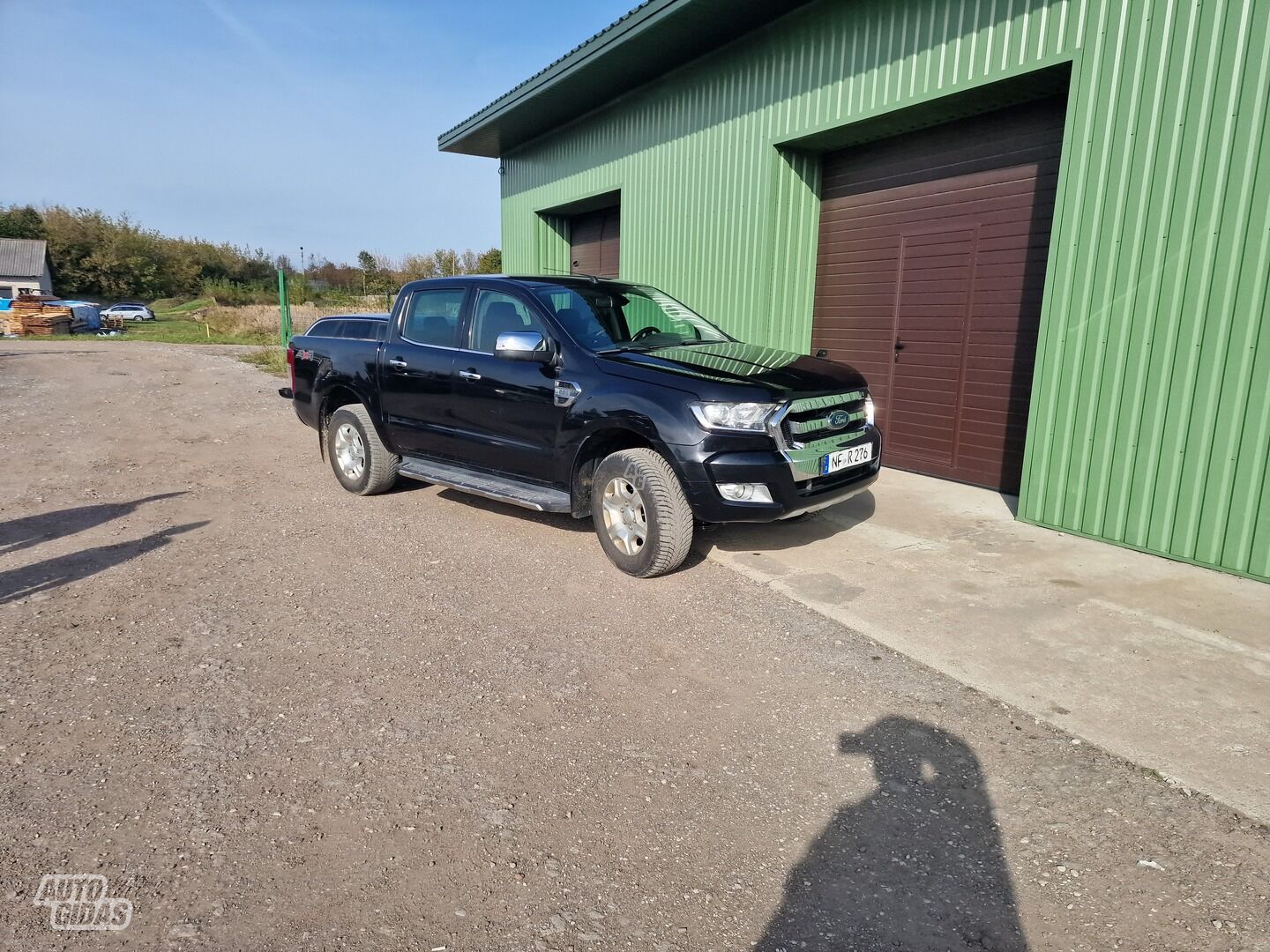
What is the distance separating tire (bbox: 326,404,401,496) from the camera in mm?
6492

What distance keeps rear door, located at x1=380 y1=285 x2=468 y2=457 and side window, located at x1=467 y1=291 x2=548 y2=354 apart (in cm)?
18

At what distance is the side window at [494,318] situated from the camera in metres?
5.44

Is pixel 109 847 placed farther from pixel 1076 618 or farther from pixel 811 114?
pixel 811 114

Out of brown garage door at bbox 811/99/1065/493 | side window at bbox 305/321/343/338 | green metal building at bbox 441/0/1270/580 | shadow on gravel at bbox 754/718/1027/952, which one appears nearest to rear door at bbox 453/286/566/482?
side window at bbox 305/321/343/338

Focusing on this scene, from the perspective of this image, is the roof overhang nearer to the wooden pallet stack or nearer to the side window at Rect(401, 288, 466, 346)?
the side window at Rect(401, 288, 466, 346)

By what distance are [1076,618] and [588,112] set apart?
991 centimetres

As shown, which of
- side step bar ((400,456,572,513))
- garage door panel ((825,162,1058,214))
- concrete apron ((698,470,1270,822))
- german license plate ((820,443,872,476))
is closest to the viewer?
concrete apron ((698,470,1270,822))

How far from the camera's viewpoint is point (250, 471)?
7.59 metres

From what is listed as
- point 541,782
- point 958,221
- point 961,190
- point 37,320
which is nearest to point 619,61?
point 961,190

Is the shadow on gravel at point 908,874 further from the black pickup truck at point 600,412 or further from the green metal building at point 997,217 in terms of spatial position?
the green metal building at point 997,217

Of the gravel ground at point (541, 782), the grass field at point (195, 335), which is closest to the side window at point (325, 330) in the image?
the gravel ground at point (541, 782)

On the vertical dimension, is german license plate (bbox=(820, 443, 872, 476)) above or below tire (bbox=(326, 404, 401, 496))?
above

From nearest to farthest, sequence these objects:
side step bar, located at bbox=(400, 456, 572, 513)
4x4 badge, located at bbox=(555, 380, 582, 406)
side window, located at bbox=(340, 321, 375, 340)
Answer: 4x4 badge, located at bbox=(555, 380, 582, 406) → side step bar, located at bbox=(400, 456, 572, 513) → side window, located at bbox=(340, 321, 375, 340)

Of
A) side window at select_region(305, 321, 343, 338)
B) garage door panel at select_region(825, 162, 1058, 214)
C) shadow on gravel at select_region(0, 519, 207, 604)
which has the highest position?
garage door panel at select_region(825, 162, 1058, 214)
